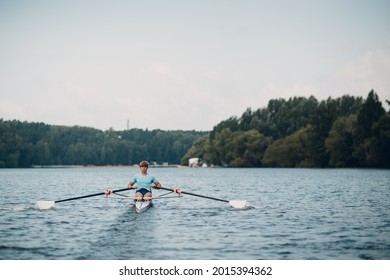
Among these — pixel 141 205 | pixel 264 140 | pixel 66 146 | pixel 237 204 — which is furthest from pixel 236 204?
pixel 66 146

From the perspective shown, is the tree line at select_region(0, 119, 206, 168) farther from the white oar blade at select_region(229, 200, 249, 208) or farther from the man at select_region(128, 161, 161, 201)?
the white oar blade at select_region(229, 200, 249, 208)

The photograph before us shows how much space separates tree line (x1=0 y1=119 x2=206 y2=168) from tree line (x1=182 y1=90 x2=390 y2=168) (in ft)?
90.1

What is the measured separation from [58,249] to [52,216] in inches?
321

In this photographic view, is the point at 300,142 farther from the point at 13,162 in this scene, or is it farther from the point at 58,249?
the point at 58,249

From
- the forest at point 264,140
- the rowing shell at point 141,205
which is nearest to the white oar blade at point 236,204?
the rowing shell at point 141,205

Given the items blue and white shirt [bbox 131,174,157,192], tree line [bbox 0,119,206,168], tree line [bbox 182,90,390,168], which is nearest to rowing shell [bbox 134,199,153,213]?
blue and white shirt [bbox 131,174,157,192]

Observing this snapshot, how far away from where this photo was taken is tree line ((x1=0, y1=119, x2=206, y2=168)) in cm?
10407

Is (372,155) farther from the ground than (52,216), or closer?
farther from the ground

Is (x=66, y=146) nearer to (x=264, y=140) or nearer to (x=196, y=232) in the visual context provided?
(x=264, y=140)

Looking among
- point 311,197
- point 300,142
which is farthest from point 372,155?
point 311,197

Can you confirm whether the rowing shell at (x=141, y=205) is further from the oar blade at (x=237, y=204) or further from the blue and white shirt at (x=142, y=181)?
the oar blade at (x=237, y=204)

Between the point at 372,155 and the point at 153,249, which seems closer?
the point at 153,249

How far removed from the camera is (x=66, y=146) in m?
169
